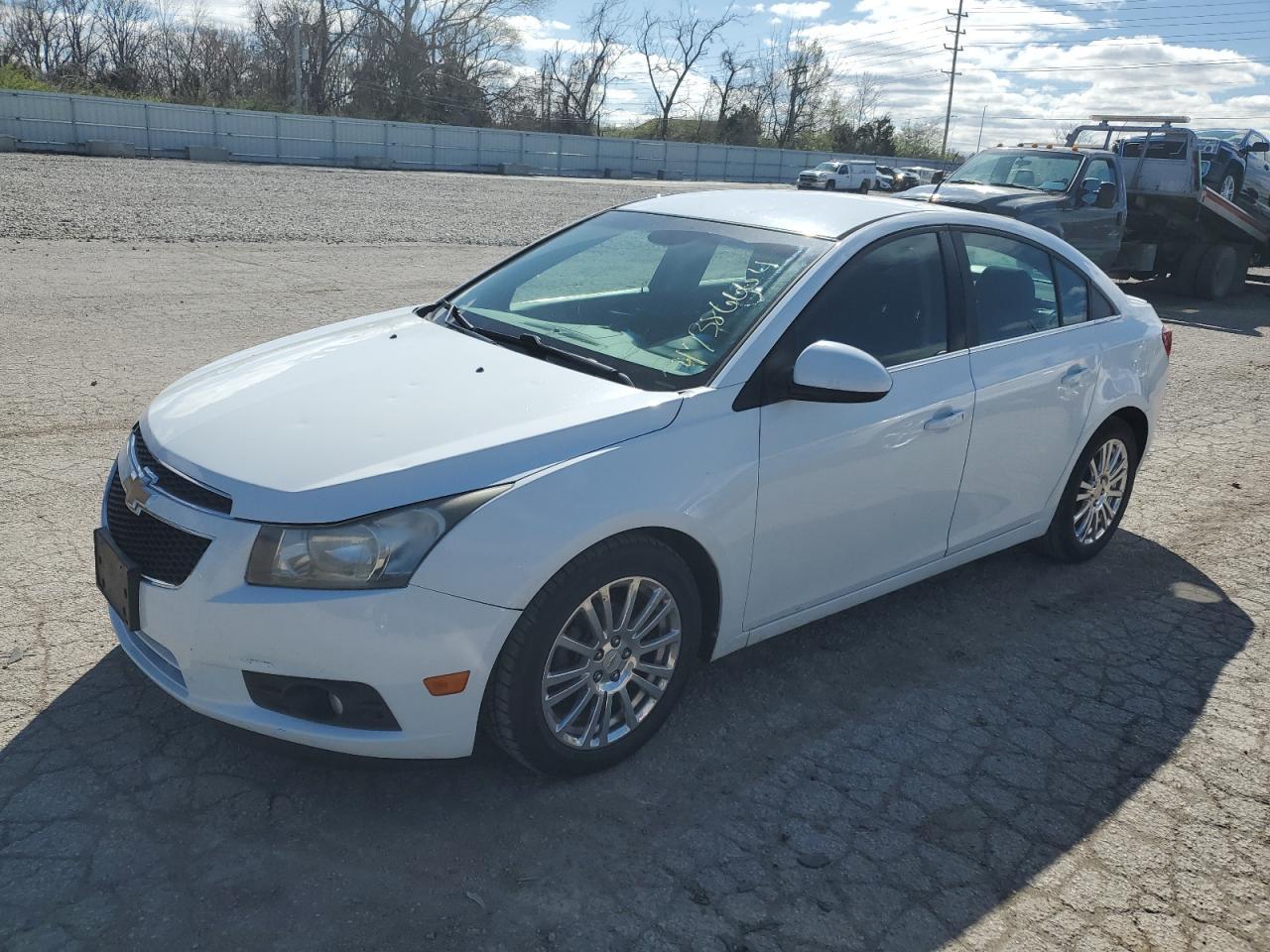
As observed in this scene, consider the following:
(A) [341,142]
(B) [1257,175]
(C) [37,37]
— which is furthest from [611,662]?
(C) [37,37]

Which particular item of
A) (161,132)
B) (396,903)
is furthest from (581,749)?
(161,132)

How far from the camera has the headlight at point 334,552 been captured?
274 centimetres

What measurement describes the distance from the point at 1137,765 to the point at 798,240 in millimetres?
2147

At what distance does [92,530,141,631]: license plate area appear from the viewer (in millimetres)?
2969

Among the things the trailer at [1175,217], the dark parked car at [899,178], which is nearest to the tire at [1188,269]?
the trailer at [1175,217]

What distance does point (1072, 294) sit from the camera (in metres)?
4.79

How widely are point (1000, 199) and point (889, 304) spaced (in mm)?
10221

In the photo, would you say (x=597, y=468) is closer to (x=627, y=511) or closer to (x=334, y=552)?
(x=627, y=511)

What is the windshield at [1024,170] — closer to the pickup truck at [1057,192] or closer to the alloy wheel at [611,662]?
the pickup truck at [1057,192]

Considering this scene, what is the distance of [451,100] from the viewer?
6228 cm

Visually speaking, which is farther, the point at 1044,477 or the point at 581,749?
the point at 1044,477

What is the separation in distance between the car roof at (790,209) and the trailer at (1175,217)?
11.8m

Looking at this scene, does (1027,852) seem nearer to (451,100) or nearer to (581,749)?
(581,749)

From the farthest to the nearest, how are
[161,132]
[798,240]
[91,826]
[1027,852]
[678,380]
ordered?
1. [161,132]
2. [798,240]
3. [678,380]
4. [1027,852]
5. [91,826]
